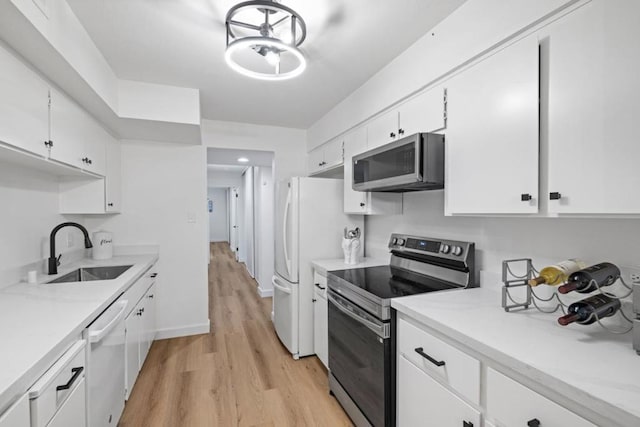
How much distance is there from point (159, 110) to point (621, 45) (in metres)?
2.77

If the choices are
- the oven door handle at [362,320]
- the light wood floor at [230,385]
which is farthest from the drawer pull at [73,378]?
the oven door handle at [362,320]

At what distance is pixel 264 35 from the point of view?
4.98ft

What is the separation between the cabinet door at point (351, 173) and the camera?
2.47 meters

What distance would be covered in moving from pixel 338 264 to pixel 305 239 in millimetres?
396

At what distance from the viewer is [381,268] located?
2.38 meters

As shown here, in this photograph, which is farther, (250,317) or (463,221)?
(250,317)

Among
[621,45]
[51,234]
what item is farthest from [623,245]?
[51,234]

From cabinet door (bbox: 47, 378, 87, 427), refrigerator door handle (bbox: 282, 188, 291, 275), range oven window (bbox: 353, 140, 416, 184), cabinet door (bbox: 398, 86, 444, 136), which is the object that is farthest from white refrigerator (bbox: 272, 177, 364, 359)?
cabinet door (bbox: 47, 378, 87, 427)

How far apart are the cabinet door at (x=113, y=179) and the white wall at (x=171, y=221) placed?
9cm

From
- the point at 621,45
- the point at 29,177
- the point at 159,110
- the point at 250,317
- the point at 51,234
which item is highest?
the point at 159,110

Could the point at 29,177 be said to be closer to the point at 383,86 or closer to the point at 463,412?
the point at 383,86

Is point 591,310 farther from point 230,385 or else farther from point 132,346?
point 132,346

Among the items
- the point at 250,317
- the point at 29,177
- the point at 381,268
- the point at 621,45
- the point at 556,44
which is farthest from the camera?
the point at 250,317

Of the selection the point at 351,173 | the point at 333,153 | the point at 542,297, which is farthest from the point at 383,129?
the point at 542,297
